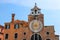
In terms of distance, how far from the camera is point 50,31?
4103 centimetres

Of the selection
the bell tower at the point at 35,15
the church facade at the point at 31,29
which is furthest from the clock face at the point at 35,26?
the bell tower at the point at 35,15

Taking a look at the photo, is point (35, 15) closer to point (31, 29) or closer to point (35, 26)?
point (35, 26)

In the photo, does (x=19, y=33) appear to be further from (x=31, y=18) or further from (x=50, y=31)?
(x=50, y=31)

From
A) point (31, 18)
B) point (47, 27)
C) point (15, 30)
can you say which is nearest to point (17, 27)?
point (15, 30)

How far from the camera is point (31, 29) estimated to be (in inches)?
1655

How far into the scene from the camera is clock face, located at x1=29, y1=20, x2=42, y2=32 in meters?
41.8

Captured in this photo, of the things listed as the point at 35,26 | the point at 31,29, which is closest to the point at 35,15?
the point at 35,26

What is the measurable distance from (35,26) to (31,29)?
1.17m

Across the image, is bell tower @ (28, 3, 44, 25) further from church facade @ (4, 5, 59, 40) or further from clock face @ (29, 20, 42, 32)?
clock face @ (29, 20, 42, 32)

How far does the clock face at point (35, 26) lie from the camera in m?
41.8

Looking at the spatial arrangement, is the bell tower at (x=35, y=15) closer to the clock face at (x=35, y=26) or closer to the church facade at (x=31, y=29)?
the church facade at (x=31, y=29)

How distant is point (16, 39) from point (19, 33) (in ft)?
5.22

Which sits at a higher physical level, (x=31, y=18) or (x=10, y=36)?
(x=31, y=18)

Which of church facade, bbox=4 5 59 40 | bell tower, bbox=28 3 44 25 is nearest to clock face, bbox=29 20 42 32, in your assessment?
church facade, bbox=4 5 59 40
